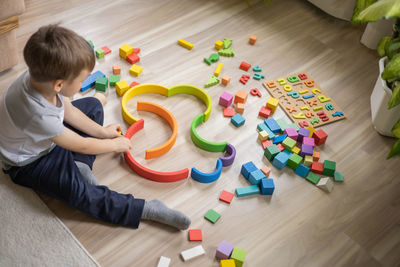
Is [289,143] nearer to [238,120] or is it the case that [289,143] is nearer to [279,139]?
[279,139]

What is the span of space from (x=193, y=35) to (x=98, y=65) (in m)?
0.52

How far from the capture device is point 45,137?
4.20ft

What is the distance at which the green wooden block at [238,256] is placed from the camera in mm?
1342

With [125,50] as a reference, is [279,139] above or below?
below

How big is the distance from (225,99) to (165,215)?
626mm

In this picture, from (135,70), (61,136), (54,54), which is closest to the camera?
(54,54)

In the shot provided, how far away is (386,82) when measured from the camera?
1705 millimetres

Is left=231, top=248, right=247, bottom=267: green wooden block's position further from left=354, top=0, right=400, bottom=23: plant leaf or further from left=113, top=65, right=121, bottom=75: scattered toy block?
left=113, top=65, right=121, bottom=75: scattered toy block

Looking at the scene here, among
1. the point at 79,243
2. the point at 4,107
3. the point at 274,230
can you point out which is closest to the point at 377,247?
the point at 274,230

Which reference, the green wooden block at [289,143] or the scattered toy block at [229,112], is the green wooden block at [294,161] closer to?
the green wooden block at [289,143]

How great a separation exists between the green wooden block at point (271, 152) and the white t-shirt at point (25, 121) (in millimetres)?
778

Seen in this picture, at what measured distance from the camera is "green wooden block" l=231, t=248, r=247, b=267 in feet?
4.40

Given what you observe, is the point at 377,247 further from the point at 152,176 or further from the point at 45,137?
the point at 45,137

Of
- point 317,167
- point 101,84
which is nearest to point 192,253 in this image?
point 317,167
